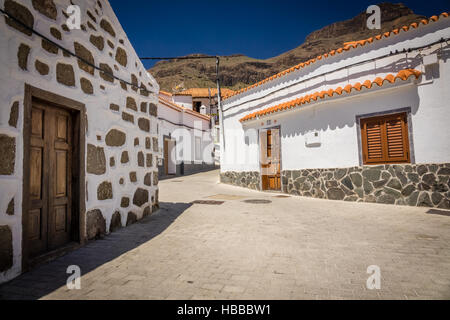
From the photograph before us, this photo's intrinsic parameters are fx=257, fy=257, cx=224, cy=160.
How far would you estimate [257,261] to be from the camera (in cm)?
301

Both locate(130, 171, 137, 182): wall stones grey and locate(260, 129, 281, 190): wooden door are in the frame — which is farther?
locate(260, 129, 281, 190): wooden door

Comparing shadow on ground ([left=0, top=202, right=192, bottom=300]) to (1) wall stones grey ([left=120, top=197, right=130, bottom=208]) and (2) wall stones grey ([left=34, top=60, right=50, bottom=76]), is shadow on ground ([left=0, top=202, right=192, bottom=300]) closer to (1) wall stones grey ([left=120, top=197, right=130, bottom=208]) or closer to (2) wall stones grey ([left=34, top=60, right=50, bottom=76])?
(1) wall stones grey ([left=120, top=197, right=130, bottom=208])

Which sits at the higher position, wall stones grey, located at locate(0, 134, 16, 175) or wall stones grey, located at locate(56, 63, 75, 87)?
wall stones grey, located at locate(56, 63, 75, 87)

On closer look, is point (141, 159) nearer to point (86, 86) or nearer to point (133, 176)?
point (133, 176)

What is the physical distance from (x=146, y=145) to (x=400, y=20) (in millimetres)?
76417

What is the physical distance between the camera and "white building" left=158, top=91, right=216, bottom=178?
53.5ft

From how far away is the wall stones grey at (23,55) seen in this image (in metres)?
2.60

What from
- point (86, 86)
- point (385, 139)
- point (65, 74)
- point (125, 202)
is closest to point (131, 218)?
point (125, 202)

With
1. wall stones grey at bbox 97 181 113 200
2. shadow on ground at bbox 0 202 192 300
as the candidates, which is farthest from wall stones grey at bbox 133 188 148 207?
wall stones grey at bbox 97 181 113 200

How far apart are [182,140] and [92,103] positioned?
14803mm

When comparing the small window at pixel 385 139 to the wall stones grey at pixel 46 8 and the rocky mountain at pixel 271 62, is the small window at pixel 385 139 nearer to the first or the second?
the wall stones grey at pixel 46 8

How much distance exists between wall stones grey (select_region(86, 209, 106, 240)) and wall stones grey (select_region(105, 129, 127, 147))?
1093mm

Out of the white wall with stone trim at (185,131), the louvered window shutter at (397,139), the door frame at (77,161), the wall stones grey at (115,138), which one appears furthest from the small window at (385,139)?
the white wall with stone trim at (185,131)
